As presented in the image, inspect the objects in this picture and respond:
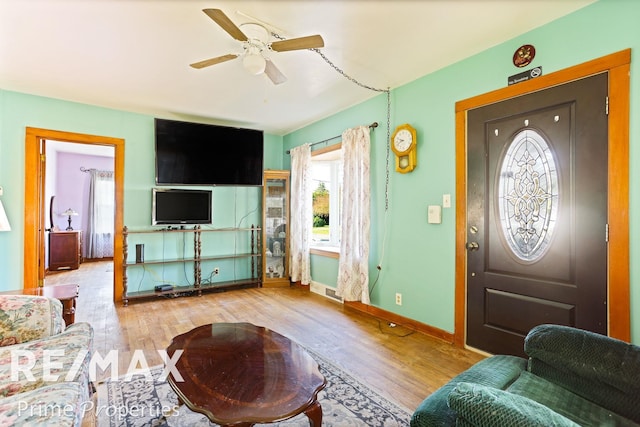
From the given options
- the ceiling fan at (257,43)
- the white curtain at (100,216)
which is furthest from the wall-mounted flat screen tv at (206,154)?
the white curtain at (100,216)

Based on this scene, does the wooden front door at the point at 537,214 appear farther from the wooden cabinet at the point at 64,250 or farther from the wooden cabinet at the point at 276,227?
the wooden cabinet at the point at 64,250

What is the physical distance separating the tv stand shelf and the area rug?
2.25m

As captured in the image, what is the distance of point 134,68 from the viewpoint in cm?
290

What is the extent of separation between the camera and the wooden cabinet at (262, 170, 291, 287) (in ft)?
16.4

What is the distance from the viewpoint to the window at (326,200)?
15.9ft

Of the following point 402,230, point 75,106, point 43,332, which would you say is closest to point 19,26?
point 75,106

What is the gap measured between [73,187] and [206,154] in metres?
5.05

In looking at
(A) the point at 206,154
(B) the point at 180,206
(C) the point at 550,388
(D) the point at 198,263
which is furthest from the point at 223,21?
(D) the point at 198,263

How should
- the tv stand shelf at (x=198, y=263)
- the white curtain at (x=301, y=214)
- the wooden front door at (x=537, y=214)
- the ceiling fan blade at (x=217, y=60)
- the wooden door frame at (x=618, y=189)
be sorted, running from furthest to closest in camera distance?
the white curtain at (x=301, y=214), the tv stand shelf at (x=198, y=263), the ceiling fan blade at (x=217, y=60), the wooden front door at (x=537, y=214), the wooden door frame at (x=618, y=189)

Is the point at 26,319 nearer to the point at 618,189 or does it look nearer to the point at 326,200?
the point at 618,189

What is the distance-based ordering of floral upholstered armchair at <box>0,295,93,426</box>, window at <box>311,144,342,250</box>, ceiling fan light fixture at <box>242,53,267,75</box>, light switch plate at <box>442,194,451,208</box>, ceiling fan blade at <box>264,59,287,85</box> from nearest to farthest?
floral upholstered armchair at <box>0,295,93,426</box>
ceiling fan light fixture at <box>242,53,267,75</box>
ceiling fan blade at <box>264,59,287,85</box>
light switch plate at <box>442,194,451,208</box>
window at <box>311,144,342,250</box>

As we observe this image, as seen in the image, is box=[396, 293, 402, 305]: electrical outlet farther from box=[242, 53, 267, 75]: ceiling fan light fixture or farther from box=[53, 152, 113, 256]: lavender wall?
box=[53, 152, 113, 256]: lavender wall

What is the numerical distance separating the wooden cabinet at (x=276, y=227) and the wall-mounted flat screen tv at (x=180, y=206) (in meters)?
0.89

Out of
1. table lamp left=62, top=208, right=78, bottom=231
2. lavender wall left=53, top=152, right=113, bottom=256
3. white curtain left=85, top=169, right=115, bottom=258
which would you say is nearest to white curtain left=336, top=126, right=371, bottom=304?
table lamp left=62, top=208, right=78, bottom=231
